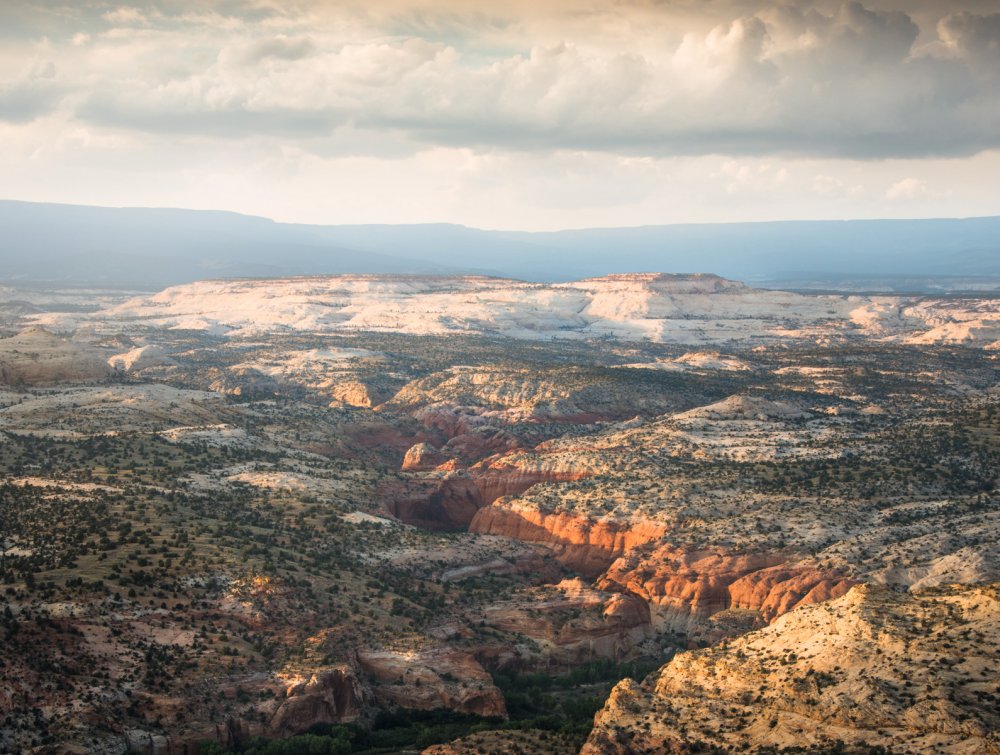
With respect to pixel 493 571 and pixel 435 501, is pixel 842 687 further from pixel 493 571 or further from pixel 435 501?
pixel 435 501

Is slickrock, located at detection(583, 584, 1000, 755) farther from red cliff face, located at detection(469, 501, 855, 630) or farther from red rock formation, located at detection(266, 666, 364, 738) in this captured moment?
red cliff face, located at detection(469, 501, 855, 630)

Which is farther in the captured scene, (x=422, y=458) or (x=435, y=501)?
(x=422, y=458)

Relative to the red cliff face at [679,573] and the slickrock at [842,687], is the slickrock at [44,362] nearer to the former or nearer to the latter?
the red cliff face at [679,573]

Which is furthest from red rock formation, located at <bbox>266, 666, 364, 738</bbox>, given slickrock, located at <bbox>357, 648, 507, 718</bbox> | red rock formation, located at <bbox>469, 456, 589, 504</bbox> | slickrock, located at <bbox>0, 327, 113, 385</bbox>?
slickrock, located at <bbox>0, 327, 113, 385</bbox>

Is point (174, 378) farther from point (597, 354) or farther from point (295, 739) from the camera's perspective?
point (295, 739)

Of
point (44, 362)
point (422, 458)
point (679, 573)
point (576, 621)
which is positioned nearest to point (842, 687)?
point (576, 621)
